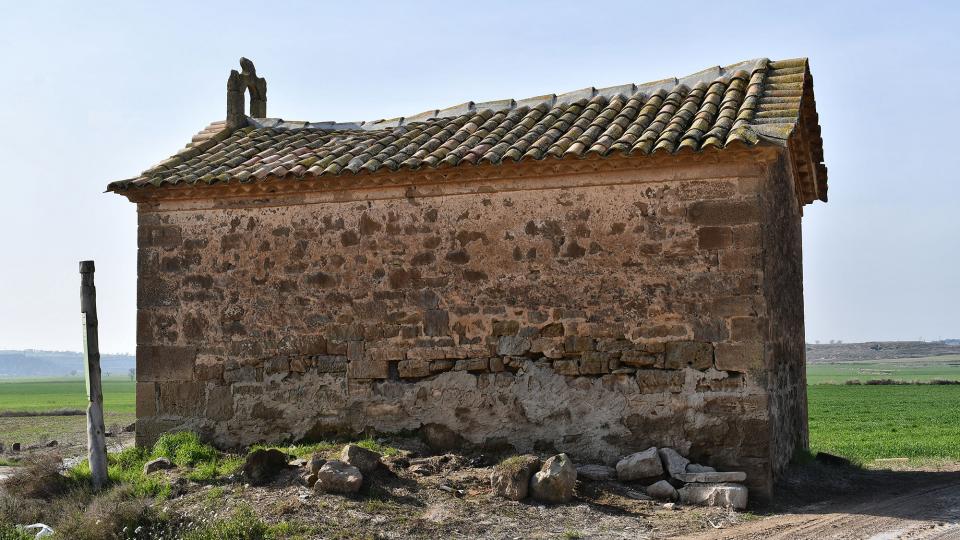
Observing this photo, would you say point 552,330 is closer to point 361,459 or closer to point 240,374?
point 361,459

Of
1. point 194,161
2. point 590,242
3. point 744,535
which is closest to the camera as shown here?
point 744,535

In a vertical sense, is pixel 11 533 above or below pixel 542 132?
below

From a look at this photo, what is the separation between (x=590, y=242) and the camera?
381 inches

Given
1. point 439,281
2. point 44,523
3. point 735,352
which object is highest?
point 439,281

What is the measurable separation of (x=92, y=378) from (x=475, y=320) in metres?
3.82

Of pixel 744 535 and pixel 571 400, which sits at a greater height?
pixel 571 400

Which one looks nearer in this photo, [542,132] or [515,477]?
A: [515,477]

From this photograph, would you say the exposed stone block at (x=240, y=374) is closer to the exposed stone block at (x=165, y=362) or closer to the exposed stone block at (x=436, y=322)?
the exposed stone block at (x=165, y=362)

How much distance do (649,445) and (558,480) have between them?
1.46 metres

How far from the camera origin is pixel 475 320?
9992 mm

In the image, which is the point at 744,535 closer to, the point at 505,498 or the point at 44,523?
the point at 505,498

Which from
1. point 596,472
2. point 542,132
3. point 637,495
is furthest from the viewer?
point 542,132

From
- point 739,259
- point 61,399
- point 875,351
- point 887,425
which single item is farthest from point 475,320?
point 875,351

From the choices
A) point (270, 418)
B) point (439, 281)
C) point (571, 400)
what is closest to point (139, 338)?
point (270, 418)
